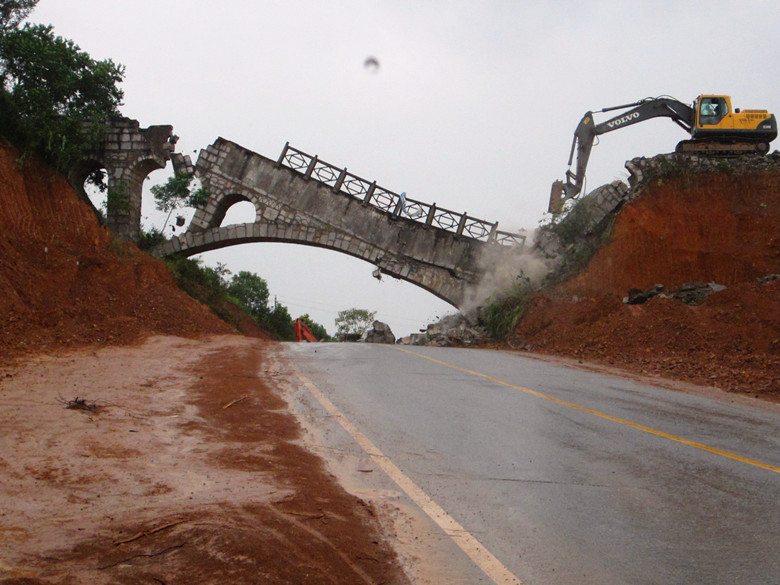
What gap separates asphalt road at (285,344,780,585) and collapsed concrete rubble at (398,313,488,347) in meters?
15.3

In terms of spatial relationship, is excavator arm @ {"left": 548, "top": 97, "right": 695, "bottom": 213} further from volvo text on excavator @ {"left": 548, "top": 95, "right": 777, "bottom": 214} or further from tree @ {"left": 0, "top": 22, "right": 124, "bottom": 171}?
tree @ {"left": 0, "top": 22, "right": 124, "bottom": 171}

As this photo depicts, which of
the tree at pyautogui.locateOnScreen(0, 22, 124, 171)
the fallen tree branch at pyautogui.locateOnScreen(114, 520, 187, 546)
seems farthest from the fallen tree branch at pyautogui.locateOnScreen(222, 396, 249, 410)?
the tree at pyautogui.locateOnScreen(0, 22, 124, 171)

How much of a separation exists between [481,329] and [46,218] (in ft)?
54.7

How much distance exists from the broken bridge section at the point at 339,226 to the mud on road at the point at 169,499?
21.9 meters

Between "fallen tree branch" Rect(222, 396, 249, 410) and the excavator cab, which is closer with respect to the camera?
"fallen tree branch" Rect(222, 396, 249, 410)

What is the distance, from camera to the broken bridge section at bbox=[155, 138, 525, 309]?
31.2 meters

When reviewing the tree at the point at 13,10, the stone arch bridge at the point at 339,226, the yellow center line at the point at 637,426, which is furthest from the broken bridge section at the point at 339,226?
the yellow center line at the point at 637,426

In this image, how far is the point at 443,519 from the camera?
536 centimetres

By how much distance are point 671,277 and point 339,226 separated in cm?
1358

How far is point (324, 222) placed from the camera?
102 ft

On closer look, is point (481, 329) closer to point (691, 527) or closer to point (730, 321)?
point (730, 321)

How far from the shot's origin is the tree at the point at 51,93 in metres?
22.9

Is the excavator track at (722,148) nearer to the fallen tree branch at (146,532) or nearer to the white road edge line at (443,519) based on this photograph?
the white road edge line at (443,519)

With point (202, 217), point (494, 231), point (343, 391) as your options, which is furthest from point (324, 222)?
point (343, 391)
